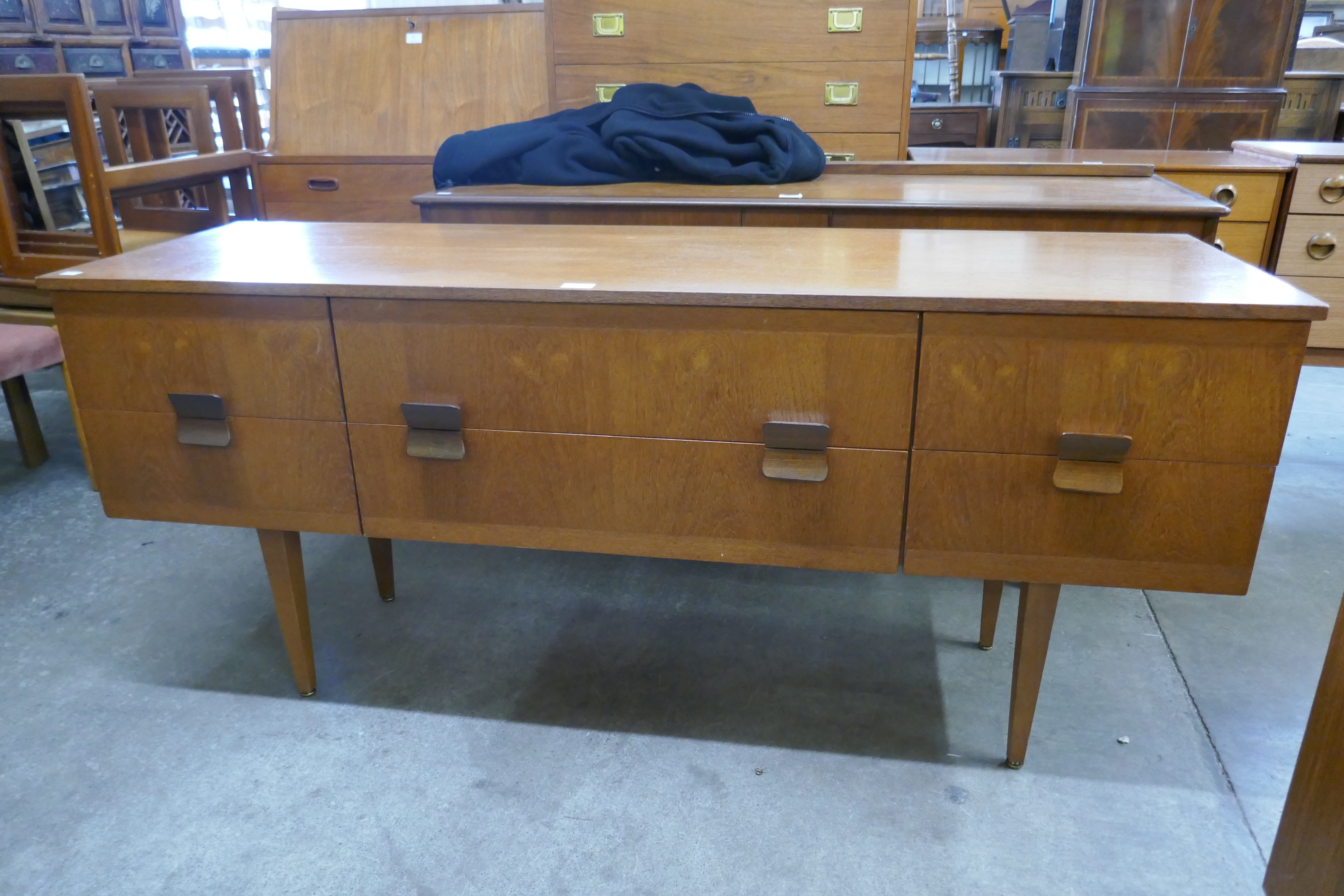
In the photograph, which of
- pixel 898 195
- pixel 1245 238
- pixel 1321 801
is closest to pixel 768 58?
pixel 898 195

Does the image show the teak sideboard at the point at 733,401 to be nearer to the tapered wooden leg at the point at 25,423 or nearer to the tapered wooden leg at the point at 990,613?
the tapered wooden leg at the point at 990,613

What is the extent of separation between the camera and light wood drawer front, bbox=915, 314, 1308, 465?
1.00 m

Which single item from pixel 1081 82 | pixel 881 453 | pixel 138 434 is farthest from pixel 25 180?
pixel 1081 82

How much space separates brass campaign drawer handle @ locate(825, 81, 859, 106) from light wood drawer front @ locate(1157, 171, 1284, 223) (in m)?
0.78

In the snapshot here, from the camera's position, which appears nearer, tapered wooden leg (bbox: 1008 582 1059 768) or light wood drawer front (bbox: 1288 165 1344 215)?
tapered wooden leg (bbox: 1008 582 1059 768)

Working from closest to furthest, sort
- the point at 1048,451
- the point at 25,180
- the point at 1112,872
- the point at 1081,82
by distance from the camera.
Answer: the point at 1048,451 < the point at 1112,872 < the point at 25,180 < the point at 1081,82

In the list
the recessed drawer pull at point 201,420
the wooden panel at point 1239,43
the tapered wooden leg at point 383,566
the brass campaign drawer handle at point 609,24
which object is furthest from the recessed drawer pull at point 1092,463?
the wooden panel at point 1239,43

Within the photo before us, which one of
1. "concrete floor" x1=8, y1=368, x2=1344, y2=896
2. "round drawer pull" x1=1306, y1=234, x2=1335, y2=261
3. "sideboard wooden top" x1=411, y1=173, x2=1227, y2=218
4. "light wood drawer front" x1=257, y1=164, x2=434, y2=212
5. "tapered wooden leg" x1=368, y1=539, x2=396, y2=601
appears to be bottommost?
"concrete floor" x1=8, y1=368, x2=1344, y2=896

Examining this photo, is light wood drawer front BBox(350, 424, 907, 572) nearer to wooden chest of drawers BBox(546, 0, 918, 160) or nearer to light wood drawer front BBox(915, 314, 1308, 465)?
light wood drawer front BBox(915, 314, 1308, 465)

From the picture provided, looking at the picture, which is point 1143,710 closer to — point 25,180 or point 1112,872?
point 1112,872

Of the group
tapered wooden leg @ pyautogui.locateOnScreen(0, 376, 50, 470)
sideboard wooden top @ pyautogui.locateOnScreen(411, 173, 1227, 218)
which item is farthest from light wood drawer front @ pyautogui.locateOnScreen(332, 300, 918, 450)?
tapered wooden leg @ pyautogui.locateOnScreen(0, 376, 50, 470)

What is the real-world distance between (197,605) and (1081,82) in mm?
4201

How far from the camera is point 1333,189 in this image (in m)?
2.23

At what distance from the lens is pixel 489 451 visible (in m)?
1.22
